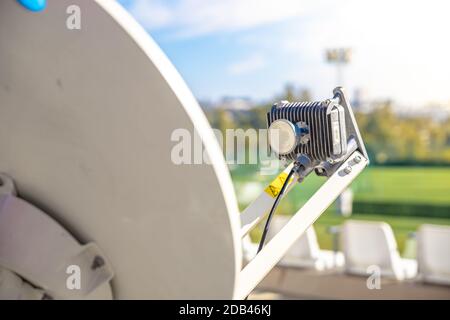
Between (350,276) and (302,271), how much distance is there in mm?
483

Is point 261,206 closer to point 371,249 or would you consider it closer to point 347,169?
point 347,169

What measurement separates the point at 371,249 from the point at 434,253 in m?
0.48

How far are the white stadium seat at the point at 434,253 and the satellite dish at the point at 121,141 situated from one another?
3.46 meters

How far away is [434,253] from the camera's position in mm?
4246

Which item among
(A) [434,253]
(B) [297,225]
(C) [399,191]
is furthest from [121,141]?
(C) [399,191]

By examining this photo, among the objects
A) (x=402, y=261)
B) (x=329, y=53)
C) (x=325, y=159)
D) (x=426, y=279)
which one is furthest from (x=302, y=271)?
(x=329, y=53)

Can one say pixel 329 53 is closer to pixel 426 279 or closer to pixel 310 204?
pixel 426 279

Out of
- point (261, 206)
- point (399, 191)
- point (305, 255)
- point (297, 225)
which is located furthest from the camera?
point (399, 191)

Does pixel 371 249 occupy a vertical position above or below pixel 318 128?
below

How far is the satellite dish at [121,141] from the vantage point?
0.99 meters

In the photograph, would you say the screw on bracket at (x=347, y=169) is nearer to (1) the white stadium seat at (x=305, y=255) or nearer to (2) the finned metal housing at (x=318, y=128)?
(2) the finned metal housing at (x=318, y=128)

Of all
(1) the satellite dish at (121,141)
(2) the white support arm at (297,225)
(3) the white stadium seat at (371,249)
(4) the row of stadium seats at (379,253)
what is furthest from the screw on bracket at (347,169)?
(3) the white stadium seat at (371,249)

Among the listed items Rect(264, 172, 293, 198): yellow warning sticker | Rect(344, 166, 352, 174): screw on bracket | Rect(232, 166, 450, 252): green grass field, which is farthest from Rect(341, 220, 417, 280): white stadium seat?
Rect(232, 166, 450, 252): green grass field

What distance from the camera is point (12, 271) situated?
119 centimetres
